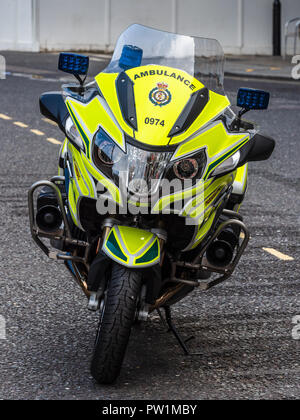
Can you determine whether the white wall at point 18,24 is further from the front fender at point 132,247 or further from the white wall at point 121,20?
the front fender at point 132,247

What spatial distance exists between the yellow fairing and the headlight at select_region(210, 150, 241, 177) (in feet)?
0.65

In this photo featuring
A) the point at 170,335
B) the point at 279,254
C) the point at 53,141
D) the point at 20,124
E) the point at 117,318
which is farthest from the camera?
the point at 20,124

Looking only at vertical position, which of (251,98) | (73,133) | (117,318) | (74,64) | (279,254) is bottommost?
(279,254)

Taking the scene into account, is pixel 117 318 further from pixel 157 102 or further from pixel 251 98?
pixel 251 98

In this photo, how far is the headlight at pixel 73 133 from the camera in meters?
4.75

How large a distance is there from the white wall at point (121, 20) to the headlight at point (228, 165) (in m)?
20.9

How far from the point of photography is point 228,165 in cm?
477

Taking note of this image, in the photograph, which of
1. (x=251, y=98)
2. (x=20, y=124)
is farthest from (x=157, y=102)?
(x=20, y=124)

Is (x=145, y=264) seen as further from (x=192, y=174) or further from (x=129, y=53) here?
(x=129, y=53)

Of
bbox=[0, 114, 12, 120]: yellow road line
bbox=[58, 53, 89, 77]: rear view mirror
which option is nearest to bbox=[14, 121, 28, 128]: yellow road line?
bbox=[0, 114, 12, 120]: yellow road line

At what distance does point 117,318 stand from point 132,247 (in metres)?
0.31

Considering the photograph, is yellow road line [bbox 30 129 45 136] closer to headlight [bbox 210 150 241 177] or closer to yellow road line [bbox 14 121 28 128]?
yellow road line [bbox 14 121 28 128]

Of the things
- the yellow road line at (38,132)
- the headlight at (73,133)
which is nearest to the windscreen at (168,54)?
the headlight at (73,133)

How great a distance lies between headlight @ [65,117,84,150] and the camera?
187 inches
